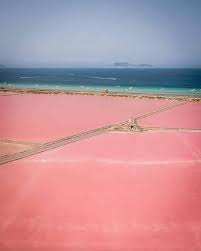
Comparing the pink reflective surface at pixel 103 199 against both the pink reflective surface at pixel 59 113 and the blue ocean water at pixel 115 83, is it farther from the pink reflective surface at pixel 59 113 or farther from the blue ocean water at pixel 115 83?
the blue ocean water at pixel 115 83

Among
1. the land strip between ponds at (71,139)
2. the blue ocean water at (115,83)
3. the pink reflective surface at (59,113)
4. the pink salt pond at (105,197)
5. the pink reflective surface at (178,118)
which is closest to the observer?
the pink salt pond at (105,197)

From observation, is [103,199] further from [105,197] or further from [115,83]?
[115,83]

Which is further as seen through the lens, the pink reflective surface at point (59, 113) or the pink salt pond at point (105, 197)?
the pink reflective surface at point (59, 113)

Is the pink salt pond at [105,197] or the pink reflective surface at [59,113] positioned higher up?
the pink reflective surface at [59,113]

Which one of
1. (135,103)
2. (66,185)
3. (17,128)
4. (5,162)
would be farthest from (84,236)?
(135,103)

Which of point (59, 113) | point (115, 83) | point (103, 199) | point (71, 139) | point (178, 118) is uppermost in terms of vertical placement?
point (115, 83)

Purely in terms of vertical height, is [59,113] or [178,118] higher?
[59,113]

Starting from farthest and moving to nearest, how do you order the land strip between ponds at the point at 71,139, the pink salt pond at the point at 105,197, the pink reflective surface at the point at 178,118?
the pink reflective surface at the point at 178,118 → the land strip between ponds at the point at 71,139 → the pink salt pond at the point at 105,197

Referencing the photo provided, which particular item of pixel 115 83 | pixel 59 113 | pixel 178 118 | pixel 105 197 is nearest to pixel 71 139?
pixel 105 197

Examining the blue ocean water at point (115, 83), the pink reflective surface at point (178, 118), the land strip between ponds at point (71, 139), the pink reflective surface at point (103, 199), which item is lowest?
the pink reflective surface at point (103, 199)

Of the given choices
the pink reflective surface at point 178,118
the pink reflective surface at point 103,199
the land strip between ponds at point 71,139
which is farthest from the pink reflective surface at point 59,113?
the pink reflective surface at point 103,199

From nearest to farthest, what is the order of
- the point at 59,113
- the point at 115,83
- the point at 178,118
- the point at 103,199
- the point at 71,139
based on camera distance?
A: 1. the point at 103,199
2. the point at 71,139
3. the point at 178,118
4. the point at 59,113
5. the point at 115,83

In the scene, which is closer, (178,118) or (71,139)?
(71,139)
